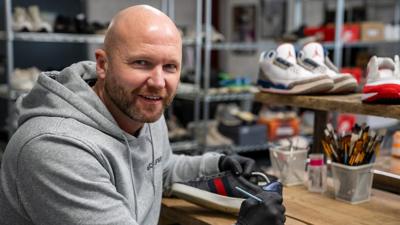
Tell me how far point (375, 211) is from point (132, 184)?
2.26 feet

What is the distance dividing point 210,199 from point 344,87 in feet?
2.03

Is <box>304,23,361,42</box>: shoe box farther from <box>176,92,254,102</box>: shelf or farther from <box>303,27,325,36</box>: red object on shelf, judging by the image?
<box>176,92,254,102</box>: shelf

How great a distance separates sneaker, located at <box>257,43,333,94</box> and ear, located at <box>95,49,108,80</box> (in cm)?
68

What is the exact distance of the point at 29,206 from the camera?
112 centimetres

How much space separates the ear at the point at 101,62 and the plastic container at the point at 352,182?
737mm

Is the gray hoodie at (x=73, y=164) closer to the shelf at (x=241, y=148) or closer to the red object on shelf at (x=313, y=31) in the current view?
the shelf at (x=241, y=148)

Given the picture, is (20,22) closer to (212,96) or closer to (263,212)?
(212,96)

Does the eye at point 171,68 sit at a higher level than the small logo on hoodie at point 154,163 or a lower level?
higher

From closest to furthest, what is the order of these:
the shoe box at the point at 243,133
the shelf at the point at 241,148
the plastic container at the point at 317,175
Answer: the plastic container at the point at 317,175
the shelf at the point at 241,148
the shoe box at the point at 243,133

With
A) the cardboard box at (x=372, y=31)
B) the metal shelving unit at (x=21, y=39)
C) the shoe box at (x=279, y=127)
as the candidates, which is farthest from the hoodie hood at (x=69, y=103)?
the cardboard box at (x=372, y=31)

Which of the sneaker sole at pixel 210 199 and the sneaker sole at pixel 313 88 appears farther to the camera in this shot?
the sneaker sole at pixel 313 88

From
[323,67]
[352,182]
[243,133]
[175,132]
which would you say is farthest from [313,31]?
[352,182]

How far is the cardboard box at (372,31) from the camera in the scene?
14.8ft

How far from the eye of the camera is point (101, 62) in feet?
4.11
